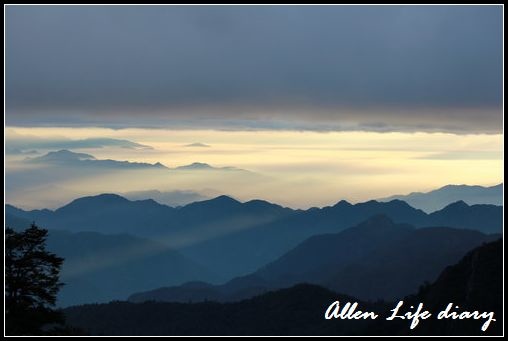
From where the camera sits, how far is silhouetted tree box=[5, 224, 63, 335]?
52.2 meters

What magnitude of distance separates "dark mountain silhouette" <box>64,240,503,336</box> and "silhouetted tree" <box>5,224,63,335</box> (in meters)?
63.4

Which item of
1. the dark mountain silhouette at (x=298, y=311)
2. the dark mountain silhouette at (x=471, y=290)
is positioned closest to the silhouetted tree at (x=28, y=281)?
the dark mountain silhouette at (x=471, y=290)

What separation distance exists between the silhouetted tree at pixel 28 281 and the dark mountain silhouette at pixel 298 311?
63418mm

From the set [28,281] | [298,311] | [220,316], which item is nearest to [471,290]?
[298,311]

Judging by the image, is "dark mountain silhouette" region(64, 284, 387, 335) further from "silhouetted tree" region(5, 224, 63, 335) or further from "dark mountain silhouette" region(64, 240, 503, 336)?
"silhouetted tree" region(5, 224, 63, 335)

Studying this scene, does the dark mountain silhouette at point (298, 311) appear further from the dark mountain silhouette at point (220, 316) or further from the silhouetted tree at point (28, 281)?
the silhouetted tree at point (28, 281)

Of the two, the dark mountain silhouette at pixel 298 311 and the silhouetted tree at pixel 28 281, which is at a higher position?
the silhouetted tree at pixel 28 281

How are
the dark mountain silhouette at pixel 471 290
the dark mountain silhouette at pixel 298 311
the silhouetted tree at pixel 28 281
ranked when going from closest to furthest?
the silhouetted tree at pixel 28 281
the dark mountain silhouette at pixel 471 290
the dark mountain silhouette at pixel 298 311

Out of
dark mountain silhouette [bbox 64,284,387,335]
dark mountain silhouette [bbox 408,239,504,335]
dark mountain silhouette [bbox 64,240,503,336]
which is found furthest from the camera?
dark mountain silhouette [bbox 64,284,387,335]

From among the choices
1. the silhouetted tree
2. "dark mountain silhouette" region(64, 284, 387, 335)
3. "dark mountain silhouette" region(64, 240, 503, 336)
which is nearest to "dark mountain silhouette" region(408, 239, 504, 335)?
"dark mountain silhouette" region(64, 240, 503, 336)

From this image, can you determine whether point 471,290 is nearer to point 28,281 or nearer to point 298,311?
point 298,311

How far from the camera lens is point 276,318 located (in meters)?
172

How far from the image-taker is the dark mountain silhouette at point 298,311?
366ft

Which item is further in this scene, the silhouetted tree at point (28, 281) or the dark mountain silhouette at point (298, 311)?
the dark mountain silhouette at point (298, 311)
